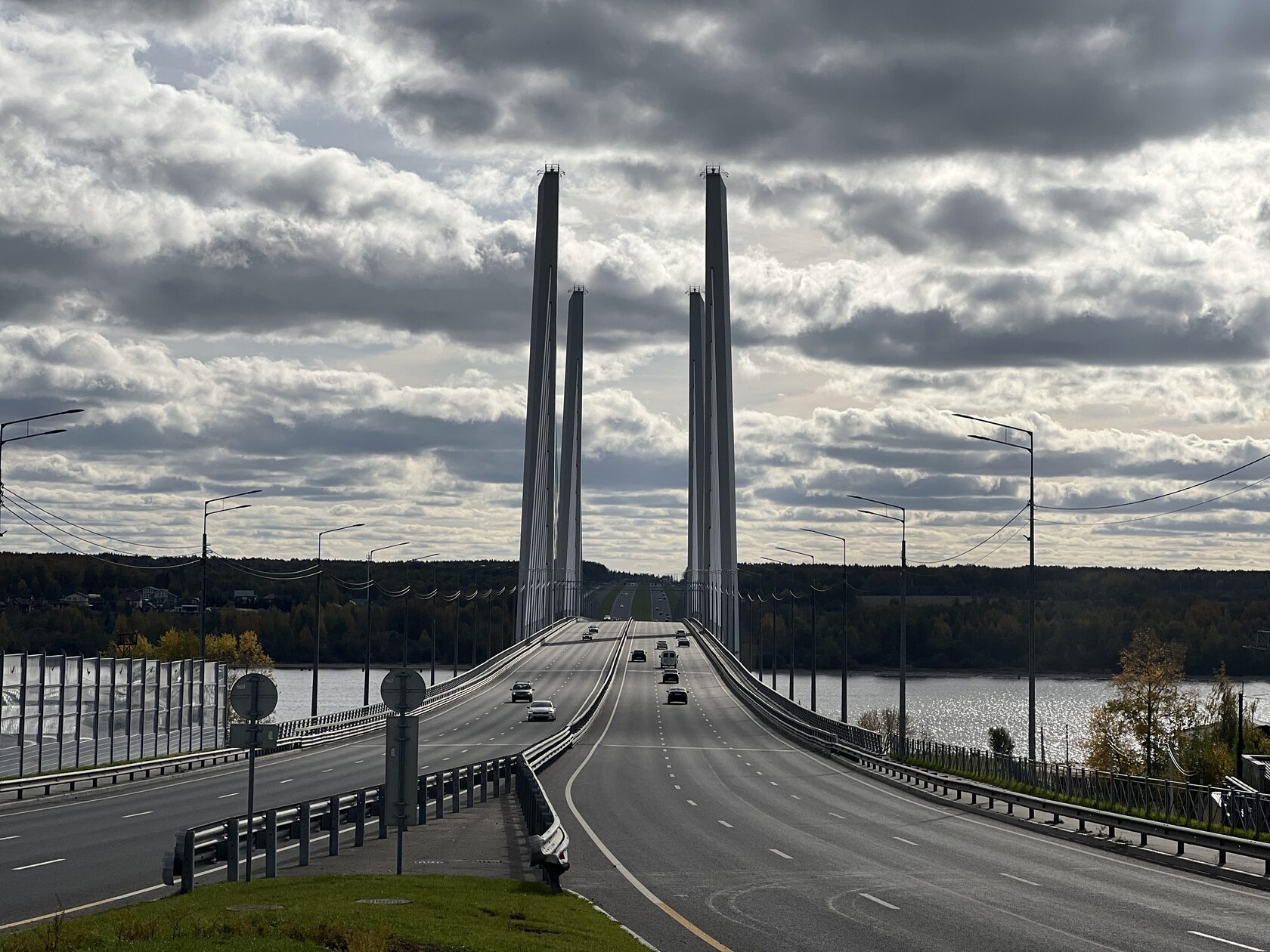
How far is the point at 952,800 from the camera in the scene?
160 feet

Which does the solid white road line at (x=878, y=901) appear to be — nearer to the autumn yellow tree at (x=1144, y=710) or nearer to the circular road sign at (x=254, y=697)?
the circular road sign at (x=254, y=697)

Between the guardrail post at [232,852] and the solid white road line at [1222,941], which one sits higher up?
the guardrail post at [232,852]

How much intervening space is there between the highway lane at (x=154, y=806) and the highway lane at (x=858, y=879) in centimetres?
773

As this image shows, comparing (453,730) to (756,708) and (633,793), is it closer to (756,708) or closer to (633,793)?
(756,708)

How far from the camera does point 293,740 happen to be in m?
76.1

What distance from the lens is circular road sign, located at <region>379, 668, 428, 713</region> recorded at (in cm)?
2352

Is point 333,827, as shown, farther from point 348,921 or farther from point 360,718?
point 360,718

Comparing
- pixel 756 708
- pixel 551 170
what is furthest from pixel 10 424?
pixel 551 170

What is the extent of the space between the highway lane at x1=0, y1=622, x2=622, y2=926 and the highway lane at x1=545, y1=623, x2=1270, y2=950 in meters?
7.73

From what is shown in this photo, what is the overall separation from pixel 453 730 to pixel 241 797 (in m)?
42.0

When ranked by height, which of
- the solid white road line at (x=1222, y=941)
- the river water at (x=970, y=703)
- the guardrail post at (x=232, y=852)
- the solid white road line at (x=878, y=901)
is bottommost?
the river water at (x=970, y=703)

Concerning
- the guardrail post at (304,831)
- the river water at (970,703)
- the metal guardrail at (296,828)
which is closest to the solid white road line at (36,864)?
the metal guardrail at (296,828)

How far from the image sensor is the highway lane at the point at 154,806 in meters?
25.5

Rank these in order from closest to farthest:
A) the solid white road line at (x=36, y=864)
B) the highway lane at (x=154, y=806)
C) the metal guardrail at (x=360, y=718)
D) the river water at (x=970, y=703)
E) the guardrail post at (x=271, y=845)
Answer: the guardrail post at (x=271, y=845) < the highway lane at (x=154, y=806) < the solid white road line at (x=36, y=864) < the metal guardrail at (x=360, y=718) < the river water at (x=970, y=703)
